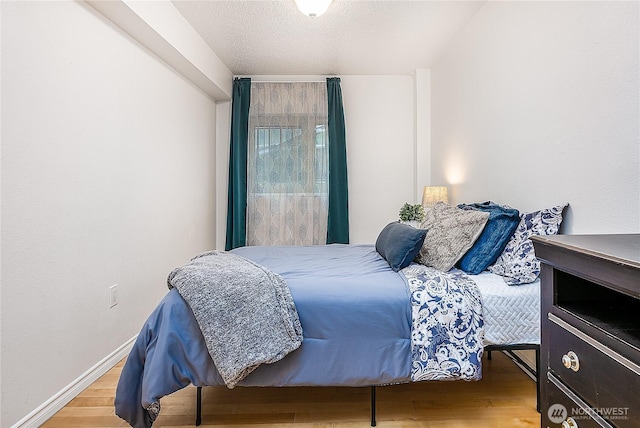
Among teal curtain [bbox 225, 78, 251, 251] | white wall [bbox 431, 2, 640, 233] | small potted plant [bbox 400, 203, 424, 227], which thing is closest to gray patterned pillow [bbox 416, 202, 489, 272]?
white wall [bbox 431, 2, 640, 233]

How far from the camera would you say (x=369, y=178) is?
411cm

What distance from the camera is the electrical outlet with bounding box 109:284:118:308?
209 centimetres

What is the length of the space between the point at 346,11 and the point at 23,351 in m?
2.95

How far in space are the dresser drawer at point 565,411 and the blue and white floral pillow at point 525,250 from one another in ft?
2.21

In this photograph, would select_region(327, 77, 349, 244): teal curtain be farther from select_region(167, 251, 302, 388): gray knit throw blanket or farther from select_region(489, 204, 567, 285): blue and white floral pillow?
select_region(167, 251, 302, 388): gray knit throw blanket

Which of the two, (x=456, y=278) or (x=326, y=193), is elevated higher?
(x=326, y=193)

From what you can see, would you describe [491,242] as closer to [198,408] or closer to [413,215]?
[413,215]

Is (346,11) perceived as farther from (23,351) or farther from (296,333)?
(23,351)

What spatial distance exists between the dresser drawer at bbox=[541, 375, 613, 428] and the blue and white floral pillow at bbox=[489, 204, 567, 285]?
0.67m

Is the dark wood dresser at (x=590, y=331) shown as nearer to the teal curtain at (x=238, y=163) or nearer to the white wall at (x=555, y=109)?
the white wall at (x=555, y=109)

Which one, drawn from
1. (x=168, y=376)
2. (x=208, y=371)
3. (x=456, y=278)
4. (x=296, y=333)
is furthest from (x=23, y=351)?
(x=456, y=278)

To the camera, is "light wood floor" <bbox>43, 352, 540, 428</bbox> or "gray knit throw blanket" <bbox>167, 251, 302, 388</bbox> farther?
"light wood floor" <bbox>43, 352, 540, 428</bbox>

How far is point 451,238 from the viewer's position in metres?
1.90

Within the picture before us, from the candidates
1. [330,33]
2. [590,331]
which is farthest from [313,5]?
[590,331]
